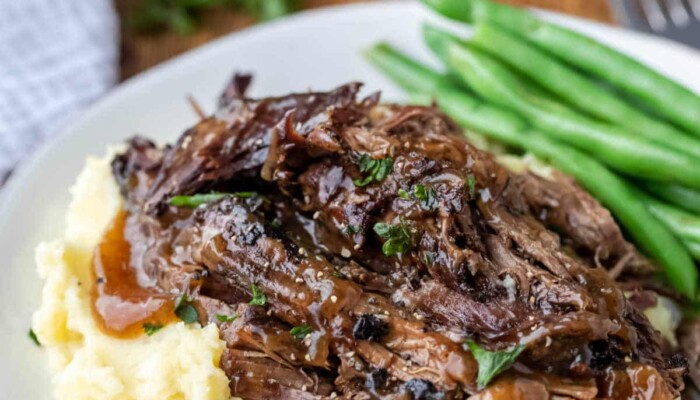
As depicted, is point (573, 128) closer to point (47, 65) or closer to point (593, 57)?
point (593, 57)

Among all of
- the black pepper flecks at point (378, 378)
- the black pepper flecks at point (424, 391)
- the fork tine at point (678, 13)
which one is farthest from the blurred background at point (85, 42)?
the black pepper flecks at point (424, 391)

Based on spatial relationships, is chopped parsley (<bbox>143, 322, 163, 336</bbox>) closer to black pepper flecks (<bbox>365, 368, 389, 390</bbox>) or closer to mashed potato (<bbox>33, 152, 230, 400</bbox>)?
mashed potato (<bbox>33, 152, 230, 400</bbox>)

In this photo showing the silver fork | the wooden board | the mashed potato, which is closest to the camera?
the mashed potato

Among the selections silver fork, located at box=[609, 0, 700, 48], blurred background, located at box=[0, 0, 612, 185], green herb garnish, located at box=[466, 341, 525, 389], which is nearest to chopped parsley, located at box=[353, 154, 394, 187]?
green herb garnish, located at box=[466, 341, 525, 389]

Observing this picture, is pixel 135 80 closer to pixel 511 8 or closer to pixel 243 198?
pixel 243 198

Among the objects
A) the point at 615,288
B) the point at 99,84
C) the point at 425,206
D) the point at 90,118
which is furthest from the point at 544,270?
the point at 99,84

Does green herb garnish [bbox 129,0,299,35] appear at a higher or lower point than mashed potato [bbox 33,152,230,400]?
higher

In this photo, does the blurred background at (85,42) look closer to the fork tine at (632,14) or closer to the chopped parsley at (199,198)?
the fork tine at (632,14)
